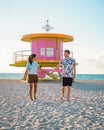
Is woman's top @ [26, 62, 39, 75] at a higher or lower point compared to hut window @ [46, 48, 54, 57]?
lower

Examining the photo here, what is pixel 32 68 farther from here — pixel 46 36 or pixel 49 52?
pixel 46 36

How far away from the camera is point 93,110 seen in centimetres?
998

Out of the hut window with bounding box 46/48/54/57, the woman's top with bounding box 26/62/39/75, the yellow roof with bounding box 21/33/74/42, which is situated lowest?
the woman's top with bounding box 26/62/39/75

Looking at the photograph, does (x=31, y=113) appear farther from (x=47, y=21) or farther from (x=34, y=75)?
(x=47, y=21)

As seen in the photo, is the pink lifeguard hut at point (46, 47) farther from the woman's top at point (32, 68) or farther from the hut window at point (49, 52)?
the woman's top at point (32, 68)

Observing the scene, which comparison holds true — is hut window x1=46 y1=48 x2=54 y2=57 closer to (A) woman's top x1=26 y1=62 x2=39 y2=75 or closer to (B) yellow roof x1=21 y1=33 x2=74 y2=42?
(B) yellow roof x1=21 y1=33 x2=74 y2=42

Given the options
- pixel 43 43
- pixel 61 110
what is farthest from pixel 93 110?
pixel 43 43

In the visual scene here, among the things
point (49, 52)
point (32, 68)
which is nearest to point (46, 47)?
point (49, 52)

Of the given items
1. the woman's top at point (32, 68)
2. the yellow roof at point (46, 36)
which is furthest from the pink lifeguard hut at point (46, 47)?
the woman's top at point (32, 68)

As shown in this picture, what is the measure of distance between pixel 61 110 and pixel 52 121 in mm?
1964

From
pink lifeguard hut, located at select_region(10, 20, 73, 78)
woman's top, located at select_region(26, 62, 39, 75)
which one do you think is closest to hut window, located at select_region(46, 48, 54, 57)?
pink lifeguard hut, located at select_region(10, 20, 73, 78)

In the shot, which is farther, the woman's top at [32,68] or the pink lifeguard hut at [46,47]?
the pink lifeguard hut at [46,47]

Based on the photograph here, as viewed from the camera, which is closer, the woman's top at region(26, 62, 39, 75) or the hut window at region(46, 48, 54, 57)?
the woman's top at region(26, 62, 39, 75)

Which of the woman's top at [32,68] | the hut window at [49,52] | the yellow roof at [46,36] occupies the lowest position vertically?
the woman's top at [32,68]
